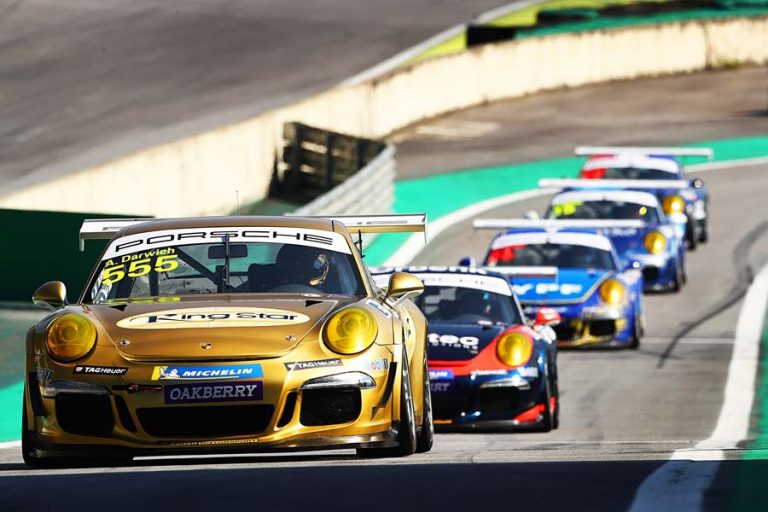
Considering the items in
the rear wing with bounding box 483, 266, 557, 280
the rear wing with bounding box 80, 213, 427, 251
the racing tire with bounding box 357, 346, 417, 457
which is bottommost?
the rear wing with bounding box 483, 266, 557, 280

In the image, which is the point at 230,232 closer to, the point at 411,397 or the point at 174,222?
the point at 174,222

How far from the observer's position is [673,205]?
25.2 meters

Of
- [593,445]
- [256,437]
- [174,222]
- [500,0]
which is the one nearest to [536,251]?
[593,445]

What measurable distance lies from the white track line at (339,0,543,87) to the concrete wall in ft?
1.38

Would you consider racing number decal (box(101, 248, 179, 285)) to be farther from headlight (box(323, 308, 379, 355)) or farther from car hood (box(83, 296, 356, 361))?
headlight (box(323, 308, 379, 355))

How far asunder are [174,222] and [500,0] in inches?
1572

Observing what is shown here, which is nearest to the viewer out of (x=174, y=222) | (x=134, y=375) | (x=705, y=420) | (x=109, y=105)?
(x=134, y=375)

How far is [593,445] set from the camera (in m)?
11.7

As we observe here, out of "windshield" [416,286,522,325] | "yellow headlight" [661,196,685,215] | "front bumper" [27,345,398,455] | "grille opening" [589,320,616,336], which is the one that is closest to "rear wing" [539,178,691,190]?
"yellow headlight" [661,196,685,215]

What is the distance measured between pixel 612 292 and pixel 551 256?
4.21 feet

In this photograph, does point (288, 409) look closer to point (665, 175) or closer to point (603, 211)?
point (603, 211)

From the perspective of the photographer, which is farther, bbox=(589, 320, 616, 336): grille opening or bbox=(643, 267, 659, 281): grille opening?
bbox=(643, 267, 659, 281): grille opening

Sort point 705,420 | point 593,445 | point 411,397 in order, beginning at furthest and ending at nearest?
point 705,420
point 593,445
point 411,397

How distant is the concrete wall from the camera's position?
77.0 ft
